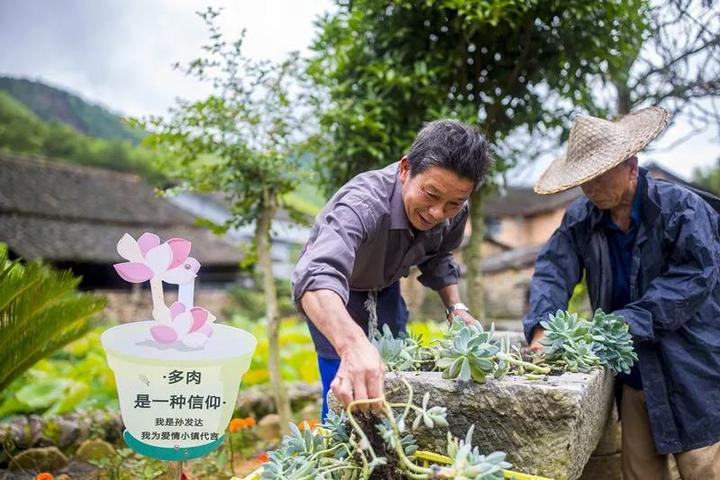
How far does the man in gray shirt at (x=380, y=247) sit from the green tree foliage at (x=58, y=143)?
23241 millimetres

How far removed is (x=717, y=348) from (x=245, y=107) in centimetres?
307

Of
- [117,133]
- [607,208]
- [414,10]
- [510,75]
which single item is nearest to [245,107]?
[414,10]

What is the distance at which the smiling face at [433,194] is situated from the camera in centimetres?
186

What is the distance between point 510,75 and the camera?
387 cm

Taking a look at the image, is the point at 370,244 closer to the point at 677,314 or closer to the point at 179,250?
the point at 179,250

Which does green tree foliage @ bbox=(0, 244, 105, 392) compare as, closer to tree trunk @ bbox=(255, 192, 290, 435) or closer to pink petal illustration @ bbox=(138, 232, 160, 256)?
tree trunk @ bbox=(255, 192, 290, 435)

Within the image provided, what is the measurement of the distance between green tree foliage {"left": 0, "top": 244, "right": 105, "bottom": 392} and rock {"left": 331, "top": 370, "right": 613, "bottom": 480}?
2.26 m

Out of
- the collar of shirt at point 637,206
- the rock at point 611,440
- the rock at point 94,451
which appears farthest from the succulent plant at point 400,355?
the rock at point 94,451

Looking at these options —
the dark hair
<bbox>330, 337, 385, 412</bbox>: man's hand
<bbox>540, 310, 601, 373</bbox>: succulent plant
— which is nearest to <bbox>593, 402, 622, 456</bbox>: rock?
<bbox>540, 310, 601, 373</bbox>: succulent plant

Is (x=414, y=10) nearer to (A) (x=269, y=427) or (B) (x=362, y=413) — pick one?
(B) (x=362, y=413)

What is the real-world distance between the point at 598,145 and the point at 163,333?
1.96 m

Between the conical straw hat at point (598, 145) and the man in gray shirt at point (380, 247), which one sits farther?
the conical straw hat at point (598, 145)

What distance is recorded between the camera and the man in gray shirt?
1435 mm
